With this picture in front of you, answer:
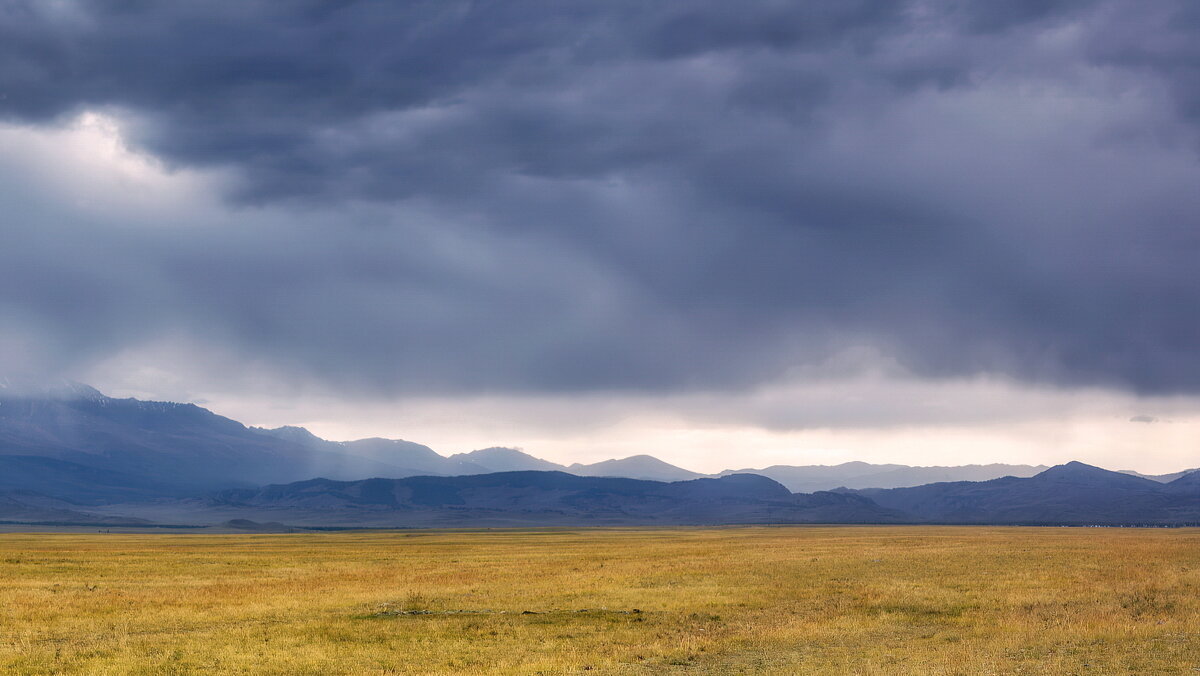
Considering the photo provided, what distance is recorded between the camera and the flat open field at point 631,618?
28.5 m

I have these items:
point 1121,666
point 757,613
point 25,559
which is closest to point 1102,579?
point 757,613

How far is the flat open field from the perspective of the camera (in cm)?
2845

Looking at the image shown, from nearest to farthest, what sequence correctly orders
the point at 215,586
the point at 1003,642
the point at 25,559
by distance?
the point at 1003,642, the point at 215,586, the point at 25,559

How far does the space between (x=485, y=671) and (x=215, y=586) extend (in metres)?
33.3

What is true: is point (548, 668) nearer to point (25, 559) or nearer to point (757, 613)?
point (757, 613)

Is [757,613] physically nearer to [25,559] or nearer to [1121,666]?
[1121,666]

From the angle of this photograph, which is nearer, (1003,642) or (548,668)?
(548,668)

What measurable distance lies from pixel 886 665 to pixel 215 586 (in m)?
40.8

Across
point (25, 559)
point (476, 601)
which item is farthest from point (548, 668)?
point (25, 559)

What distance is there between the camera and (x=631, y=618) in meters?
39.1

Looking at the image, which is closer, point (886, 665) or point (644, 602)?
point (886, 665)

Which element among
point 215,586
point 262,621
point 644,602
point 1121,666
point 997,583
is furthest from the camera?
point 215,586

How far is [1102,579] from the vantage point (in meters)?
50.7

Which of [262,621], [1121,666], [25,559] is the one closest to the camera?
[1121,666]
